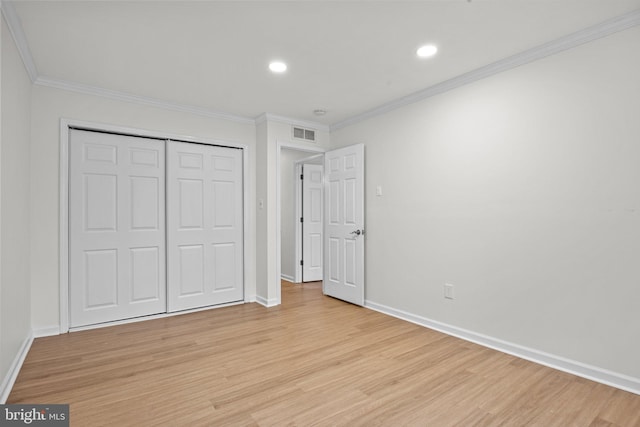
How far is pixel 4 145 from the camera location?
7.03ft

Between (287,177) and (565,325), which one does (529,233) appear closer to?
(565,325)

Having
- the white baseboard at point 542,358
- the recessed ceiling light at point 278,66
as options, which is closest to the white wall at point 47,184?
the recessed ceiling light at point 278,66

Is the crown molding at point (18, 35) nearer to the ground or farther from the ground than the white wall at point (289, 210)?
farther from the ground

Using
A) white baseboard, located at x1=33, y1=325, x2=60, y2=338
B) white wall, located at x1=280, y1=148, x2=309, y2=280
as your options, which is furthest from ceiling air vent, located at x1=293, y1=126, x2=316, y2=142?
white baseboard, located at x1=33, y1=325, x2=60, y2=338

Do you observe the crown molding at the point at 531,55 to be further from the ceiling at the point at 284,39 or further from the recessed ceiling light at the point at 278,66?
the recessed ceiling light at the point at 278,66

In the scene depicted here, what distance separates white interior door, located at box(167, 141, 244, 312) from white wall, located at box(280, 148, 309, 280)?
1.47 m

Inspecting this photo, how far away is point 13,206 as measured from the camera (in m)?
2.41

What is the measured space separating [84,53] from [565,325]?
14.1ft

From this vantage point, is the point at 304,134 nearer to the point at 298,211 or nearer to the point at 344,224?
the point at 344,224

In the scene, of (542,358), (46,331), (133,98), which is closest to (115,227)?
(46,331)

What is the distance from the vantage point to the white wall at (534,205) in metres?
2.28

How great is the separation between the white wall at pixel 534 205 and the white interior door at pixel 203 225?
2.08m

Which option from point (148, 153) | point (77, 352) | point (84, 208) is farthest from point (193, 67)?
point (77, 352)

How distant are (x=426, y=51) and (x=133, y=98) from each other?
302 cm
